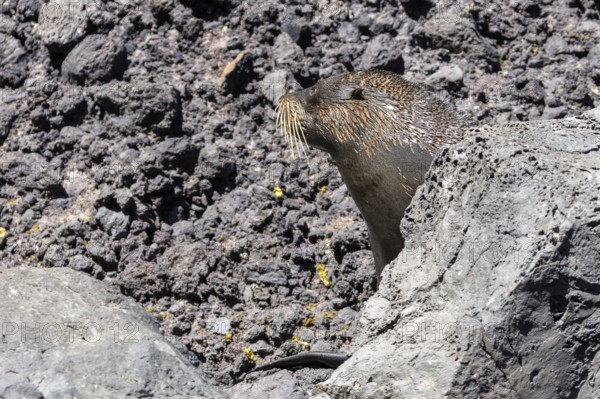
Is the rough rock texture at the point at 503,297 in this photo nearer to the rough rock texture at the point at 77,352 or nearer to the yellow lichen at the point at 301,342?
the rough rock texture at the point at 77,352

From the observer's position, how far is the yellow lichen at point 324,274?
5.56 meters

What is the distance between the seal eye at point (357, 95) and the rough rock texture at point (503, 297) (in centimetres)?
196

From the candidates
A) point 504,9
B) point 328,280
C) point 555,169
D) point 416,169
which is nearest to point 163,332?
point 328,280

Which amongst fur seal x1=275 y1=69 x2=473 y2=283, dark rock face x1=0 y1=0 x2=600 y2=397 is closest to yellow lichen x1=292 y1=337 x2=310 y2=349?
dark rock face x1=0 y1=0 x2=600 y2=397

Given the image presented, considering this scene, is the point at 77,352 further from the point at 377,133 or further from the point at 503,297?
the point at 377,133

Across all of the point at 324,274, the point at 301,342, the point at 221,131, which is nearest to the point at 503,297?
the point at 301,342

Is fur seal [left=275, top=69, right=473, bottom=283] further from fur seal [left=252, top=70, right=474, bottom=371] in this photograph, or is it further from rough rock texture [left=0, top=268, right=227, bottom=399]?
rough rock texture [left=0, top=268, right=227, bottom=399]

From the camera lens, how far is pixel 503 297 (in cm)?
355

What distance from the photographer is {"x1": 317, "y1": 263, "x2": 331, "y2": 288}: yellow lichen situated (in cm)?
556

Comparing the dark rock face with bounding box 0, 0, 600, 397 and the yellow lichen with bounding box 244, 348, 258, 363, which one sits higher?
the dark rock face with bounding box 0, 0, 600, 397

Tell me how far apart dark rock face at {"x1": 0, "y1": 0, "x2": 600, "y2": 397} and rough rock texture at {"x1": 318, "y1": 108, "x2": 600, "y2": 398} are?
1260mm

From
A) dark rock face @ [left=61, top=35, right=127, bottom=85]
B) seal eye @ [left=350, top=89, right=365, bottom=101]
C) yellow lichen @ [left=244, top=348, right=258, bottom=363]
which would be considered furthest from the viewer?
dark rock face @ [left=61, top=35, right=127, bottom=85]

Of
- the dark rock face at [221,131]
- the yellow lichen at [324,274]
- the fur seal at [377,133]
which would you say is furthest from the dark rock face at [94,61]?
the yellow lichen at [324,274]

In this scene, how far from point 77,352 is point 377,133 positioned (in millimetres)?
2330
